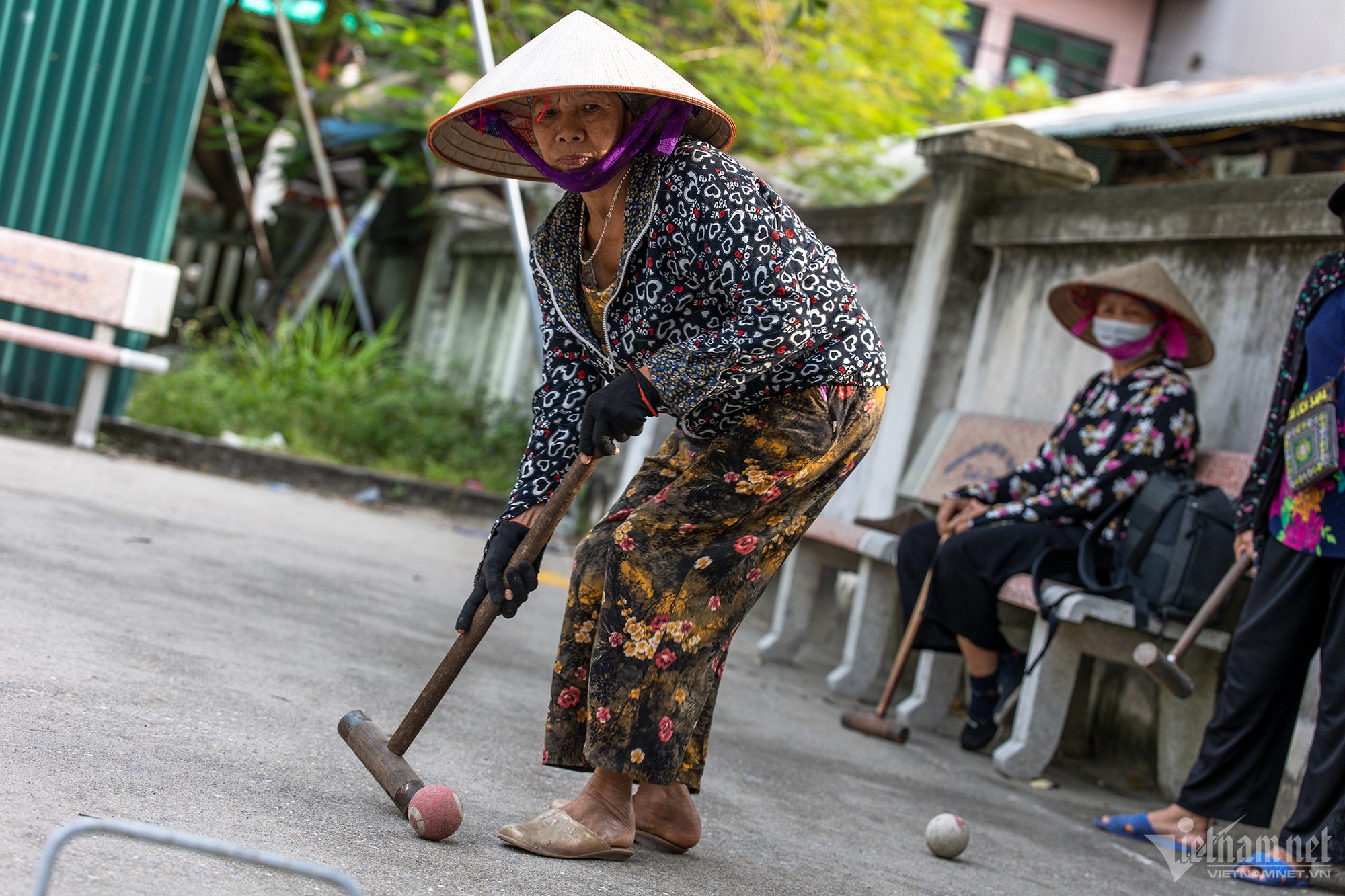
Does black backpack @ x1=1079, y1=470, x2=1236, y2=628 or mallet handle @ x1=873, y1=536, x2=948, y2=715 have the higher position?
black backpack @ x1=1079, y1=470, x2=1236, y2=628

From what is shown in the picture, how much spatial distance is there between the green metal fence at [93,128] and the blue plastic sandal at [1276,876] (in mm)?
7377

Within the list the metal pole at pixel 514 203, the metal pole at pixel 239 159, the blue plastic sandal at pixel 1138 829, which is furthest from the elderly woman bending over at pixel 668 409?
the metal pole at pixel 239 159

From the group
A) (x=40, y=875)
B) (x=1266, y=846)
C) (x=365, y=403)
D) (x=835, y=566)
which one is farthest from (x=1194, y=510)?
(x=365, y=403)

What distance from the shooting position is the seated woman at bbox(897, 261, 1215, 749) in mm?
4797

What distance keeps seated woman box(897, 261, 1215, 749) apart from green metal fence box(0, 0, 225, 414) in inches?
234

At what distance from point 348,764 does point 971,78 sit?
52.6 feet

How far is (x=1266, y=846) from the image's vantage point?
3.90 meters

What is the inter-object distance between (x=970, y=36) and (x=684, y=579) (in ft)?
70.0

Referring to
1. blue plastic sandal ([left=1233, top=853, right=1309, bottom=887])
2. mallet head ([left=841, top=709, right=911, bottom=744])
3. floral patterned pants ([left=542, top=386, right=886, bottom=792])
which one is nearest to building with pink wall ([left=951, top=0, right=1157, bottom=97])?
mallet head ([left=841, top=709, right=911, bottom=744])

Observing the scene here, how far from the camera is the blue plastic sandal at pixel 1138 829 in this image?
13.2 feet

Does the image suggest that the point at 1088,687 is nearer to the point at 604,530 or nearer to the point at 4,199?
the point at 604,530

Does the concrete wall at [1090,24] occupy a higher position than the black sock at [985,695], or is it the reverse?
the concrete wall at [1090,24]

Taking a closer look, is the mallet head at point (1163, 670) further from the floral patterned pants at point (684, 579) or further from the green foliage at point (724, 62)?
the green foliage at point (724, 62)

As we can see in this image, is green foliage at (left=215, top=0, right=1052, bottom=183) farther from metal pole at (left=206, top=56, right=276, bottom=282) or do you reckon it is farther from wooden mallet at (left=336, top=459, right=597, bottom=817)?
wooden mallet at (left=336, top=459, right=597, bottom=817)
